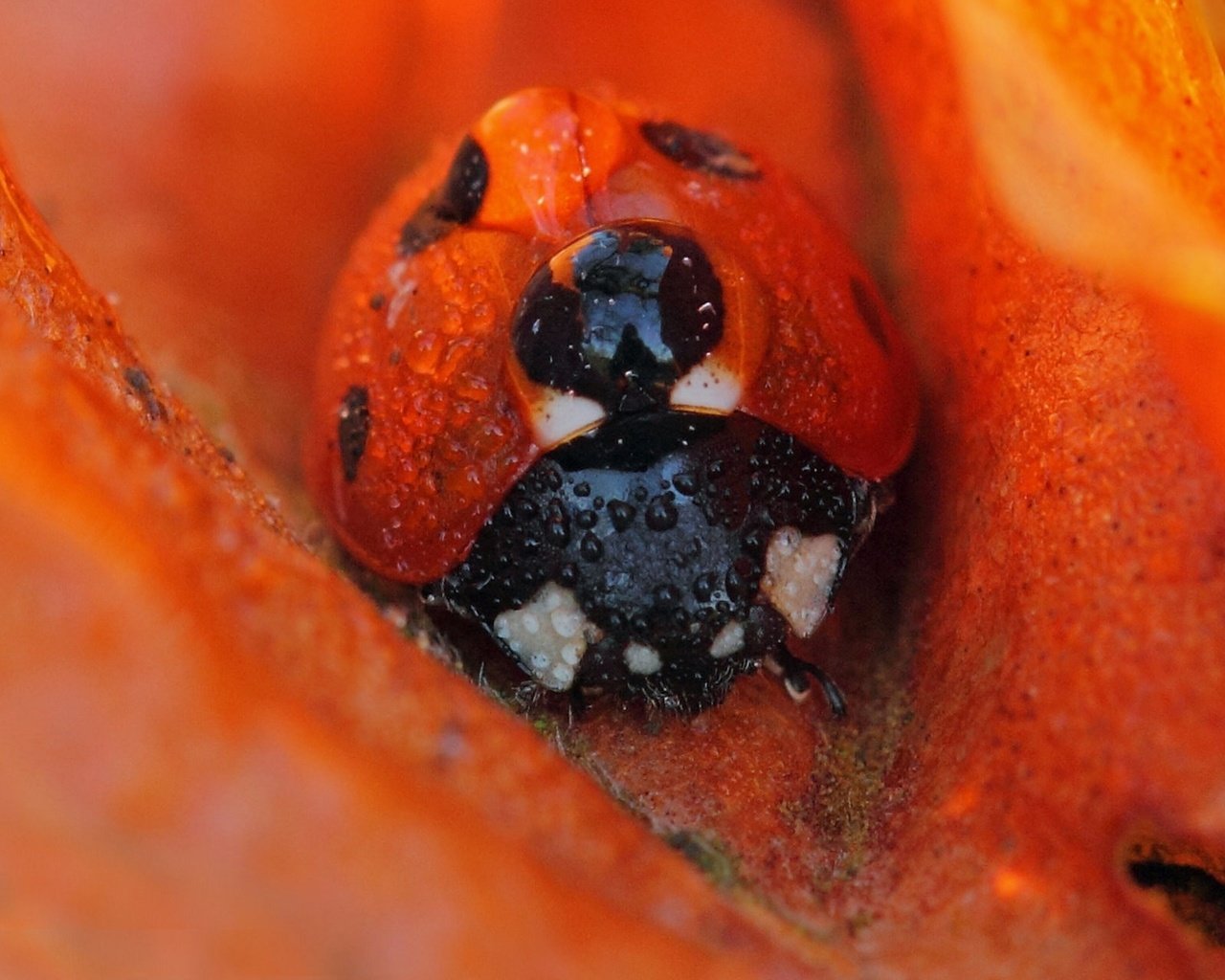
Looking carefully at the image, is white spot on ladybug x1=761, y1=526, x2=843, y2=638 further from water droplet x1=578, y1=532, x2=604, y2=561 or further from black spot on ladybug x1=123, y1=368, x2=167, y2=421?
black spot on ladybug x1=123, y1=368, x2=167, y2=421

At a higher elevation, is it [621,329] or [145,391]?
[621,329]

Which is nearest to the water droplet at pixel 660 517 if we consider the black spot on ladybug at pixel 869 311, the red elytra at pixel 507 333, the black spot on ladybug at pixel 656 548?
the black spot on ladybug at pixel 656 548

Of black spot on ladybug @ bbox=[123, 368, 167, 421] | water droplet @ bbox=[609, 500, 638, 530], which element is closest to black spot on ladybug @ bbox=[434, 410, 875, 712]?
water droplet @ bbox=[609, 500, 638, 530]

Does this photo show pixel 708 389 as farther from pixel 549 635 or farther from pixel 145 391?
pixel 145 391

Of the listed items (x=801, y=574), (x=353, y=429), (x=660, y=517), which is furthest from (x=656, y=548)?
(x=353, y=429)

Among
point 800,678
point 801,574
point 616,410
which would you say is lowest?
point 800,678

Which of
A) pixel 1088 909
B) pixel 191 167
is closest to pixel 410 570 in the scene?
pixel 1088 909
